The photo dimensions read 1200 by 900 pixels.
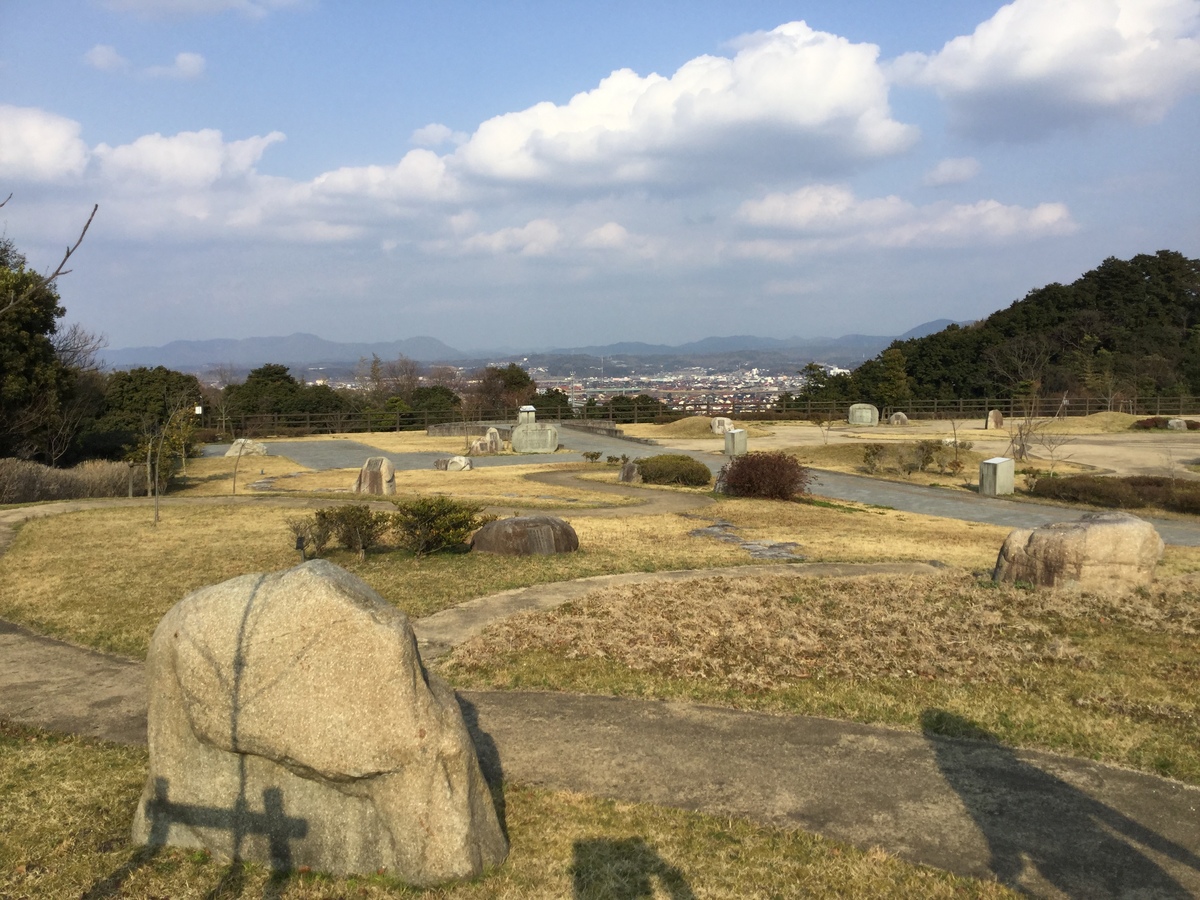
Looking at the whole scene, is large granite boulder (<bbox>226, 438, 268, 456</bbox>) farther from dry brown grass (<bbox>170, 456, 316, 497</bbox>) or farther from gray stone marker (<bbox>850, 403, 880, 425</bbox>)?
gray stone marker (<bbox>850, 403, 880, 425</bbox>)

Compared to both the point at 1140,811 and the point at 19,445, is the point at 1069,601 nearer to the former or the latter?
the point at 1140,811

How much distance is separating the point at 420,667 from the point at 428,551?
35.1ft

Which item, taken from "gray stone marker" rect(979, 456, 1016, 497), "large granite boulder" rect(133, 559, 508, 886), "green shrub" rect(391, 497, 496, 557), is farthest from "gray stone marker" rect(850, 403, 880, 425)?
"large granite boulder" rect(133, 559, 508, 886)

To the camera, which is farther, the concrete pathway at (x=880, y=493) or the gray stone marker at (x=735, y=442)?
the gray stone marker at (x=735, y=442)

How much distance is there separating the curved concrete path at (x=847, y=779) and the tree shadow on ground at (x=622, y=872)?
29.3 inches

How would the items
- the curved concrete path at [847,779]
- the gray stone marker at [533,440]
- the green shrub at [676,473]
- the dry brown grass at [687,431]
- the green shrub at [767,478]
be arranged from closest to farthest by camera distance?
the curved concrete path at [847,779] → the green shrub at [767,478] → the green shrub at [676,473] → the gray stone marker at [533,440] → the dry brown grass at [687,431]

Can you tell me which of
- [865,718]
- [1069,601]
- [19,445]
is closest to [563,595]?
[865,718]

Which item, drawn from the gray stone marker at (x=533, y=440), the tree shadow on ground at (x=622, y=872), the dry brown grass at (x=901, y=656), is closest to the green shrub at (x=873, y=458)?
the gray stone marker at (x=533, y=440)

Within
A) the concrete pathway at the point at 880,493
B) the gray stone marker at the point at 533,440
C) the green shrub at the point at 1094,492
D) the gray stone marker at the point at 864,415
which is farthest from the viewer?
the gray stone marker at the point at 864,415

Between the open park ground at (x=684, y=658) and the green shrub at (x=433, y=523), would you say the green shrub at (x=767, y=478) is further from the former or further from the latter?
the green shrub at (x=433, y=523)

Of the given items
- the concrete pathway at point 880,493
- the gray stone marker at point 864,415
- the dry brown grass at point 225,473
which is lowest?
the dry brown grass at point 225,473

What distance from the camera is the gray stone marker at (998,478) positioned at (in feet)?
90.3

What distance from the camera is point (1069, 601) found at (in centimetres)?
1198

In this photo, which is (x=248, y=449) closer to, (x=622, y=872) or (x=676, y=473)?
(x=676, y=473)
